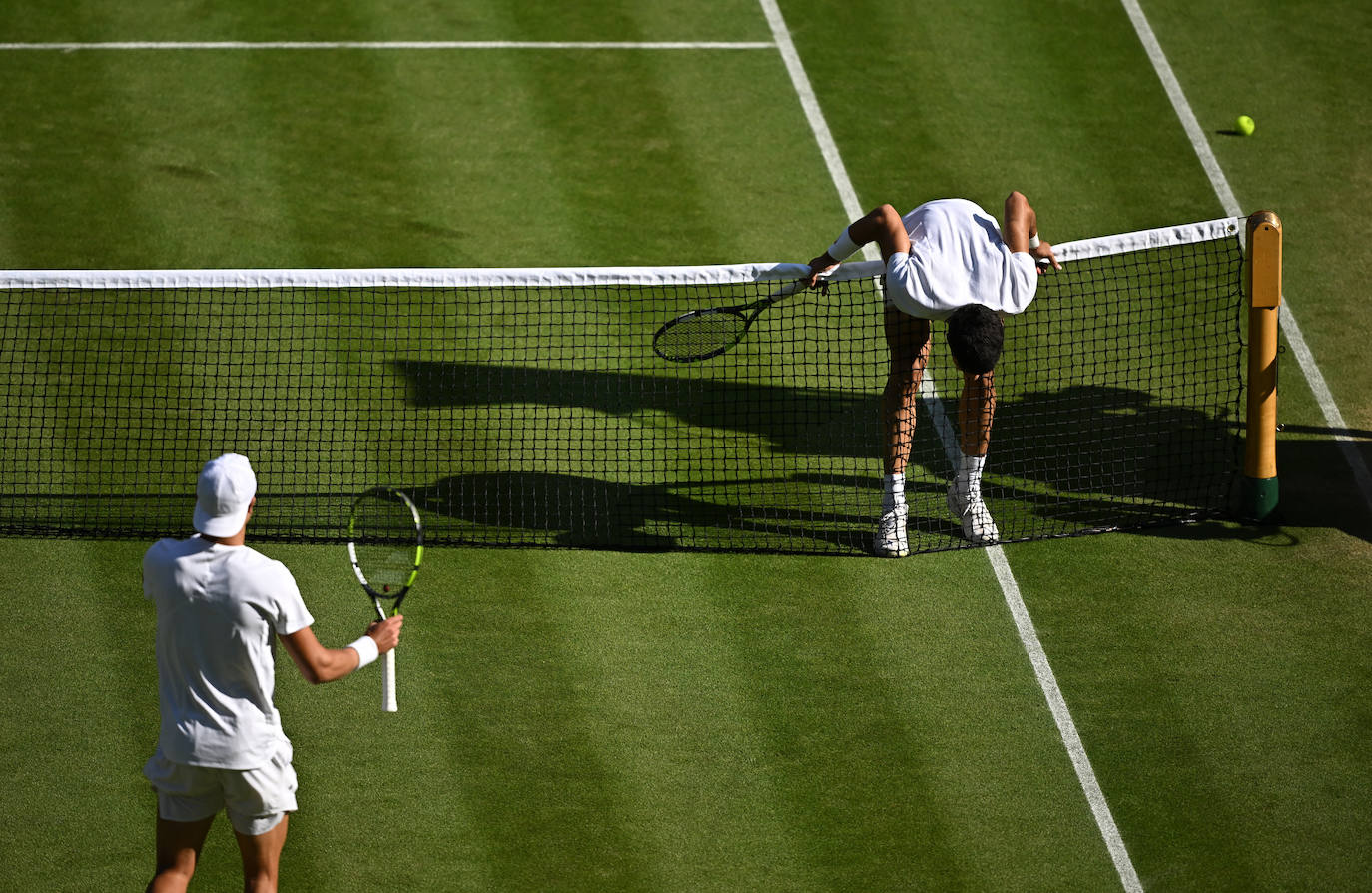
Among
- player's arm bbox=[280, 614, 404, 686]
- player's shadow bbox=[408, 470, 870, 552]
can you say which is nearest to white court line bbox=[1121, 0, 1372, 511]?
player's shadow bbox=[408, 470, 870, 552]

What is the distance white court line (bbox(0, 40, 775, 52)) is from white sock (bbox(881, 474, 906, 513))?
605cm

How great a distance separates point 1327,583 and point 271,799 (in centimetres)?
596

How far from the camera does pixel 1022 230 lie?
8086 millimetres

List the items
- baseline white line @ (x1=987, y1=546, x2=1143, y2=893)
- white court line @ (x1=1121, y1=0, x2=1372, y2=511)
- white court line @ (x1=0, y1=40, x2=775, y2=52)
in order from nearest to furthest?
baseline white line @ (x1=987, y1=546, x2=1143, y2=893), white court line @ (x1=1121, y1=0, x2=1372, y2=511), white court line @ (x1=0, y1=40, x2=775, y2=52)

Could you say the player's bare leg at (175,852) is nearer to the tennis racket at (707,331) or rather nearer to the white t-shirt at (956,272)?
the tennis racket at (707,331)

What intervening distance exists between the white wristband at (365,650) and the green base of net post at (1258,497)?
547 centimetres

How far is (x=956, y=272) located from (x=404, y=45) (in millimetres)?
7007

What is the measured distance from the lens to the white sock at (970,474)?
27.6 ft

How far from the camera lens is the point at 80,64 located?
12688 mm

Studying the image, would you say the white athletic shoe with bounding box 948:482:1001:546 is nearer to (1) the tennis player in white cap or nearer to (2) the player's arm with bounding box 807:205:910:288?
(2) the player's arm with bounding box 807:205:910:288

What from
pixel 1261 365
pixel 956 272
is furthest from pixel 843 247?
pixel 1261 365

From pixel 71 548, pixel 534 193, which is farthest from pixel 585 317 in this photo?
pixel 71 548

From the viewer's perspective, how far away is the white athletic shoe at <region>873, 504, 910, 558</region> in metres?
8.49

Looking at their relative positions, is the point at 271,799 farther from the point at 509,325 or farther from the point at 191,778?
the point at 509,325
